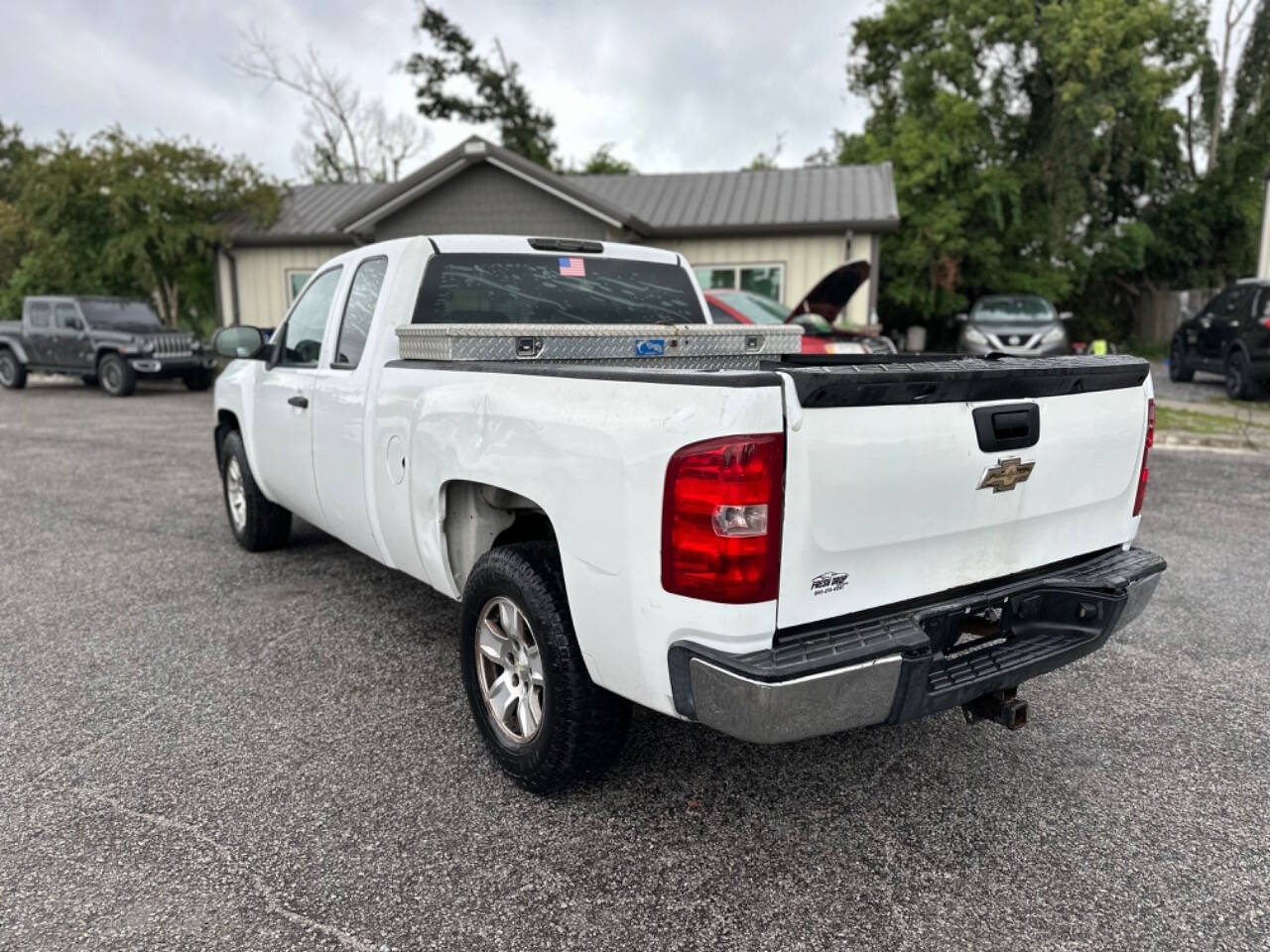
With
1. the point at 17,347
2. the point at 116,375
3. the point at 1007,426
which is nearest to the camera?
the point at 1007,426

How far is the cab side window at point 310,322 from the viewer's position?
4566 millimetres

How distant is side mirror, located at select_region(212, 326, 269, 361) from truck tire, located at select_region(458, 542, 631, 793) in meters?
2.71

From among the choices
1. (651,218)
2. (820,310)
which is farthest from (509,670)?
(651,218)

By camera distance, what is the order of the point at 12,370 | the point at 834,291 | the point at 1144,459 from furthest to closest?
1. the point at 12,370
2. the point at 834,291
3. the point at 1144,459

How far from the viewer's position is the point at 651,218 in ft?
62.4

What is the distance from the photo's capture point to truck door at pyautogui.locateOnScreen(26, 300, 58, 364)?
17.4 meters

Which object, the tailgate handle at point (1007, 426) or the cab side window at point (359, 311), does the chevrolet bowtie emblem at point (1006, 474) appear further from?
the cab side window at point (359, 311)

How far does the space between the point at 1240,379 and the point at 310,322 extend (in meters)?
13.9

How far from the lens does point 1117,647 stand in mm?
4262

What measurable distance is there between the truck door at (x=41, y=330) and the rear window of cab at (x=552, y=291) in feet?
56.0

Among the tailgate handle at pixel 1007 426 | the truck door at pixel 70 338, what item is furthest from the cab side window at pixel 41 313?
the tailgate handle at pixel 1007 426

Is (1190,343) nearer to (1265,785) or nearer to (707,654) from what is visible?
(1265,785)

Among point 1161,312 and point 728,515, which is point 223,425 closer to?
point 728,515

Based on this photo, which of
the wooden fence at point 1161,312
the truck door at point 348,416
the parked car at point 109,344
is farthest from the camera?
the wooden fence at point 1161,312
